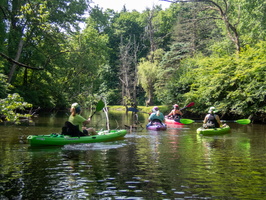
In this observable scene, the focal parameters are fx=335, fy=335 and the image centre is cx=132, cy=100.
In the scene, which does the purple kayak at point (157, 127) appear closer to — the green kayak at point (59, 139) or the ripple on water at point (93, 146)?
the green kayak at point (59, 139)

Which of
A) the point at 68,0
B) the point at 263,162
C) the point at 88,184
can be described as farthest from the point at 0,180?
the point at 68,0

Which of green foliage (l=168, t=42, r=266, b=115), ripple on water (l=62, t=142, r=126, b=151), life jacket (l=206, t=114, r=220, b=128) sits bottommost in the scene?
ripple on water (l=62, t=142, r=126, b=151)

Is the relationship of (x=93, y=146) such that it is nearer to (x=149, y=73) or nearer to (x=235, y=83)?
(x=235, y=83)

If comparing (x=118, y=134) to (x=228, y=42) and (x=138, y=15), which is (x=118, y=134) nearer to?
(x=228, y=42)

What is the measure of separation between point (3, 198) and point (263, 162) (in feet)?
20.8

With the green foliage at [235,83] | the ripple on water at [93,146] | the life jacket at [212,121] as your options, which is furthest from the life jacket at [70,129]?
the green foliage at [235,83]

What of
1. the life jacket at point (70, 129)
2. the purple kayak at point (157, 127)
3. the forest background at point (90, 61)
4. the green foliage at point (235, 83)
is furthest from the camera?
the forest background at point (90, 61)

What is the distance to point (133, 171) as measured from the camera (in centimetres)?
744

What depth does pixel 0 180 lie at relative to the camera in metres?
6.47

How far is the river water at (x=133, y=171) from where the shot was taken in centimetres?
582

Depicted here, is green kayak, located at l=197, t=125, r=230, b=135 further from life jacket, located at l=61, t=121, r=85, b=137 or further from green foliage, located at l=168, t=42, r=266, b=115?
green foliage, located at l=168, t=42, r=266, b=115

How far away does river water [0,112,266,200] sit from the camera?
5.82 metres

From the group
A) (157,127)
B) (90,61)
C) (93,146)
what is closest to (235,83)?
(157,127)

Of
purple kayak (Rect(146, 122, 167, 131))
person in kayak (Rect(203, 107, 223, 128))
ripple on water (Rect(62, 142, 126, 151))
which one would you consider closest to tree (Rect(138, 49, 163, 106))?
purple kayak (Rect(146, 122, 167, 131))
